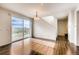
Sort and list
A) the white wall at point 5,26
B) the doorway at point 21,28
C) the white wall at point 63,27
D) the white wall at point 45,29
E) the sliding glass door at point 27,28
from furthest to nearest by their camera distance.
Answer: the white wall at point 63,27, the sliding glass door at point 27,28, the white wall at point 45,29, the doorway at point 21,28, the white wall at point 5,26

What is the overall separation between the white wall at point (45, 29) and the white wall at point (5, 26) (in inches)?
146

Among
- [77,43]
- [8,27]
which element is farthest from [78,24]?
[8,27]

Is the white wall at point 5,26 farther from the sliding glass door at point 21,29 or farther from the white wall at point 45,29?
the white wall at point 45,29

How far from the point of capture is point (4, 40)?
21.3 ft

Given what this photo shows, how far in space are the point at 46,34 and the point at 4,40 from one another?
435 cm

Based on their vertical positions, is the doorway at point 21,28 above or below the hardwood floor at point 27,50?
above

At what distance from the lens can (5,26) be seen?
21.5ft

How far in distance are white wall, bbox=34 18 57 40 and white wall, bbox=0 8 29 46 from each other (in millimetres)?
3720

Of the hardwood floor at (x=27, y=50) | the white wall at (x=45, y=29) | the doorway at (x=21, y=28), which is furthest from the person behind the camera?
the white wall at (x=45, y=29)

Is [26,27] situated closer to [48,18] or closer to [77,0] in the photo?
[48,18]

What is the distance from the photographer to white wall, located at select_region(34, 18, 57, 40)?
9.50 m

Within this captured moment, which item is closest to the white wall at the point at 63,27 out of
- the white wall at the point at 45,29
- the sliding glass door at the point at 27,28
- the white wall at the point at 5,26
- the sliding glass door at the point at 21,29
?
the white wall at the point at 45,29

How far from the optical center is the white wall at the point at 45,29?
9.50m

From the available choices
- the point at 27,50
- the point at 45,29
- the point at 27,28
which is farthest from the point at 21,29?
the point at 27,50
